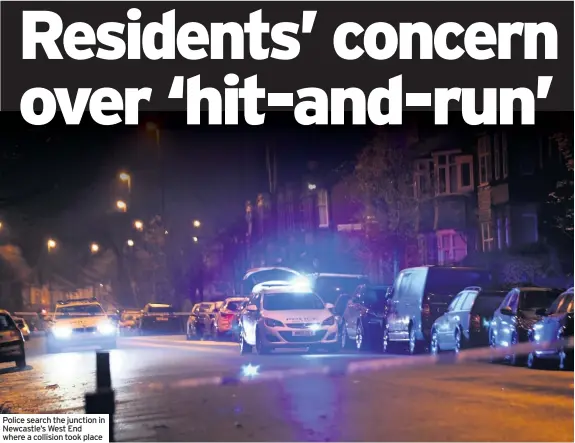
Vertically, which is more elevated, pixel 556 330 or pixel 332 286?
pixel 332 286

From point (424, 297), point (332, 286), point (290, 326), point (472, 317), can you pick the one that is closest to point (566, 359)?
point (472, 317)

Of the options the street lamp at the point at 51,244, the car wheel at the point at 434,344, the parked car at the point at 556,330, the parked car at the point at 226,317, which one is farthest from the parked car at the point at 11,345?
the street lamp at the point at 51,244

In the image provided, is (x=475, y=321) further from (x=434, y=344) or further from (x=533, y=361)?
(x=533, y=361)

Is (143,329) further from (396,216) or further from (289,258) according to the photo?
(289,258)

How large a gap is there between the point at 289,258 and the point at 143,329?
95.0 ft

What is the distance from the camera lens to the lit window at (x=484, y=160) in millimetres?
52078

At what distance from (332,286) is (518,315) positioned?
1610cm

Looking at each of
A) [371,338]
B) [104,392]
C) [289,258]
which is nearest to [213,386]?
[104,392]

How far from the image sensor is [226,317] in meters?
41.3

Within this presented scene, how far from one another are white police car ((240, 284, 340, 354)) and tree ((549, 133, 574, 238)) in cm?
1096

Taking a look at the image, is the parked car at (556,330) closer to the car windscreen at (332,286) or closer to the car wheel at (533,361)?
the car wheel at (533,361)

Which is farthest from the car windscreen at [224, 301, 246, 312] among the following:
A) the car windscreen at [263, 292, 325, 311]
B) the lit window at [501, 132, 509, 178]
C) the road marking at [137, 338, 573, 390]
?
the road marking at [137, 338, 573, 390]

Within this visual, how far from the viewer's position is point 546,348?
22.2 metres

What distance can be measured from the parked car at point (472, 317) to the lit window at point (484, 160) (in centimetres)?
2547
